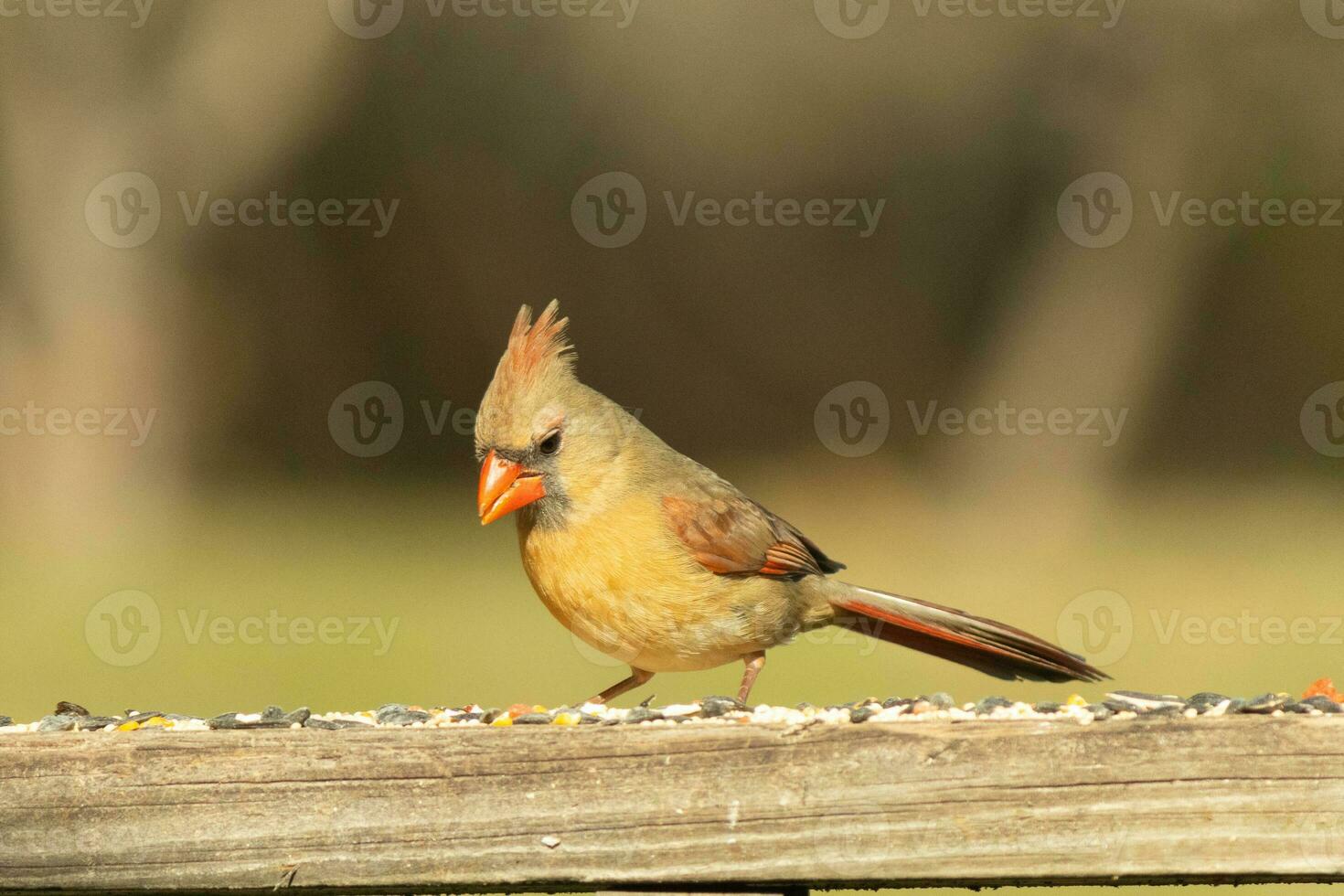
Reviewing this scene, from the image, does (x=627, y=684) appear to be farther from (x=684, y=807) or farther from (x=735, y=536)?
(x=684, y=807)

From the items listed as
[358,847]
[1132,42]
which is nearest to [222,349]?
[1132,42]

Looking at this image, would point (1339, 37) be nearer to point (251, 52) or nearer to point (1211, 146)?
point (1211, 146)

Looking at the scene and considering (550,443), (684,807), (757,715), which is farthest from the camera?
(550,443)

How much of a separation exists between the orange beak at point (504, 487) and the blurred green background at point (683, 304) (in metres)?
5.57

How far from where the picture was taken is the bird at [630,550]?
11.4 feet

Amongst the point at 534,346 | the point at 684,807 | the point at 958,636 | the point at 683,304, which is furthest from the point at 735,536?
the point at 683,304

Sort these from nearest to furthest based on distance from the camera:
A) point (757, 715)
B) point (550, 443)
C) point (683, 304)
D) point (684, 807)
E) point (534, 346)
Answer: point (684, 807)
point (757, 715)
point (534, 346)
point (550, 443)
point (683, 304)

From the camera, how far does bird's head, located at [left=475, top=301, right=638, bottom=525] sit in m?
3.50

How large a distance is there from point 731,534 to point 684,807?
1.54m

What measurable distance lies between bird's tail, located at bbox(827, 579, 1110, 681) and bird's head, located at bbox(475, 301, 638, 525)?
0.73 m

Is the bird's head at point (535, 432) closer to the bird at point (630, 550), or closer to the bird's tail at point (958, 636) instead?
the bird at point (630, 550)

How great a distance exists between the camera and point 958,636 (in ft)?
11.9

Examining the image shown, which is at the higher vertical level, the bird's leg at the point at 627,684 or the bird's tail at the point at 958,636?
the bird's tail at the point at 958,636

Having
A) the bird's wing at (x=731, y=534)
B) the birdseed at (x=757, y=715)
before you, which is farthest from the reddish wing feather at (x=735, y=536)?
the birdseed at (x=757, y=715)
